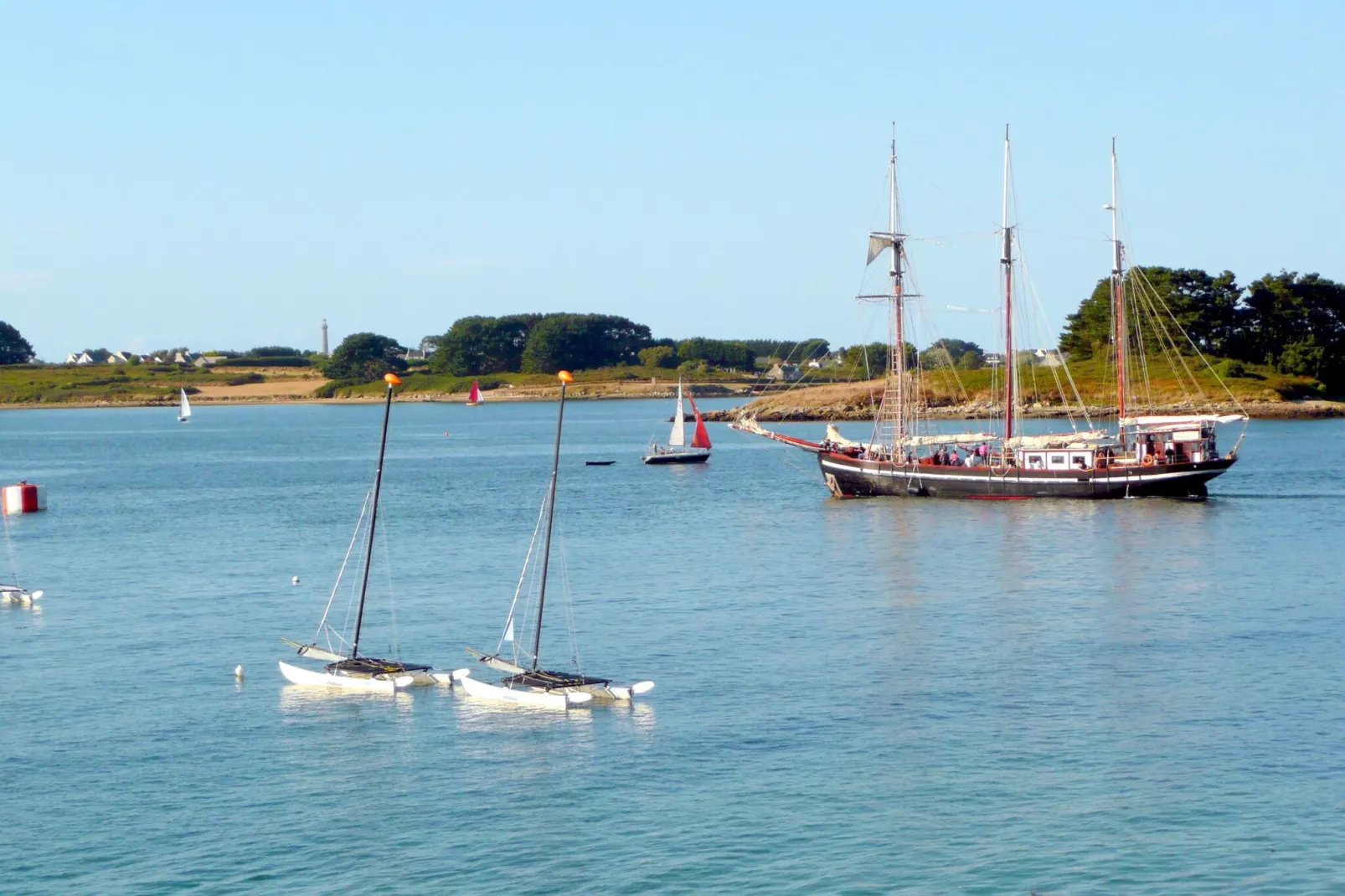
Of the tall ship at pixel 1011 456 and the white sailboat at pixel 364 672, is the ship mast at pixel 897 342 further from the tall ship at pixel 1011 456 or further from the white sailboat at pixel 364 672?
the white sailboat at pixel 364 672

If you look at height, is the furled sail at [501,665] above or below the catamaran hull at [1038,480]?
below

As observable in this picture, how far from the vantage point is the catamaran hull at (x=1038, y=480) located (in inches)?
3585

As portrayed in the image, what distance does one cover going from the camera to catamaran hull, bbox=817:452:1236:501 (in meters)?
91.1

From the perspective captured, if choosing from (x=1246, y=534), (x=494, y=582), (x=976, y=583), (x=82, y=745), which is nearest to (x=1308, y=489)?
(x=1246, y=534)

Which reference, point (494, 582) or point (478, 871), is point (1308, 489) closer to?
point (494, 582)

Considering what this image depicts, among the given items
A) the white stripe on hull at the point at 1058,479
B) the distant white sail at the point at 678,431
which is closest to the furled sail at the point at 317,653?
the white stripe on hull at the point at 1058,479

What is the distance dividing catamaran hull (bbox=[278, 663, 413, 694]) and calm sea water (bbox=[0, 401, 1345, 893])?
552 mm

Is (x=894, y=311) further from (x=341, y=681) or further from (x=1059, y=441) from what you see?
(x=341, y=681)

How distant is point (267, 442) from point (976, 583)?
14165cm

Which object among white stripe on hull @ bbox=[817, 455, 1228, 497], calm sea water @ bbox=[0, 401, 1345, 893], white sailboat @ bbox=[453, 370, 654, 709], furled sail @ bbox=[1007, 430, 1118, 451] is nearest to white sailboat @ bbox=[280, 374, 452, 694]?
calm sea water @ bbox=[0, 401, 1345, 893]

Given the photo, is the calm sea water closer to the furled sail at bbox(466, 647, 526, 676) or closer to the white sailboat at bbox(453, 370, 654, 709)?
the white sailboat at bbox(453, 370, 654, 709)

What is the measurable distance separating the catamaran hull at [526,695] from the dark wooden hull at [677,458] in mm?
94532

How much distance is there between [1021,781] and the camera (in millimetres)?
34188

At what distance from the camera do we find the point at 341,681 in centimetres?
4322
